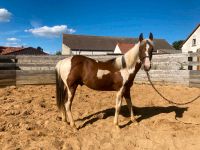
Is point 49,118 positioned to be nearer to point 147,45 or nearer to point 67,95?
point 67,95

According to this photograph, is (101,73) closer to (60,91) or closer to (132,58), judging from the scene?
(132,58)

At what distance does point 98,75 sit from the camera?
6074 mm

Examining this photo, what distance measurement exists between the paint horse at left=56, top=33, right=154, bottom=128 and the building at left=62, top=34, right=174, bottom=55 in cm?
4464

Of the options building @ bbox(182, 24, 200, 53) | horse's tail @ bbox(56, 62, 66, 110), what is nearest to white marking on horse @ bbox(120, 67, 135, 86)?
horse's tail @ bbox(56, 62, 66, 110)

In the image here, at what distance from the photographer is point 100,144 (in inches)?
195

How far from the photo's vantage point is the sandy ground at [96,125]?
192 inches

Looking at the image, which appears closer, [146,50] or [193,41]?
[146,50]

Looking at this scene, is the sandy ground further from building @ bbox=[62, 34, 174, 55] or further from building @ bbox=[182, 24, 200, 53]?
building @ bbox=[62, 34, 174, 55]

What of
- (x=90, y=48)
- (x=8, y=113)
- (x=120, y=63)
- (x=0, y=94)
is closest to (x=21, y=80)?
(x=0, y=94)

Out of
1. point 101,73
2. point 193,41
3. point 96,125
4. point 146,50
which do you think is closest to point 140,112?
point 96,125

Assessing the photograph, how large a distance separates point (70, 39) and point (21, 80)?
144 feet

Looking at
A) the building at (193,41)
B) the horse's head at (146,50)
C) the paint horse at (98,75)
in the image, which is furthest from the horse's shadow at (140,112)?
the building at (193,41)

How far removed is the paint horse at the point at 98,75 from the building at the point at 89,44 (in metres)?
44.6

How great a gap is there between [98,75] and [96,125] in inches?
43.2
